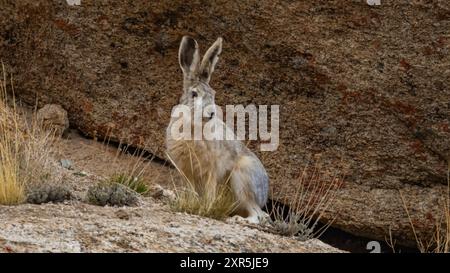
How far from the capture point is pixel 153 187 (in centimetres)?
966

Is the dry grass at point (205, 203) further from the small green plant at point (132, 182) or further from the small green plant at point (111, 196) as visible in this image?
the small green plant at point (132, 182)

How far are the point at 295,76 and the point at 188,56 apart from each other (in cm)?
181

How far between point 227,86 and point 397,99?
6.21ft

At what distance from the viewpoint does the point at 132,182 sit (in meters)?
9.34

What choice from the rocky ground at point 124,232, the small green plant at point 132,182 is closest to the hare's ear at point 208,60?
the small green plant at point 132,182

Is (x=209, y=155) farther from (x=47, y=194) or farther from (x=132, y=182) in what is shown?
(x=47, y=194)

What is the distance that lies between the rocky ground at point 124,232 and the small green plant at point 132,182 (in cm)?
41

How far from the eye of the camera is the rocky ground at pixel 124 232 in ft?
21.6

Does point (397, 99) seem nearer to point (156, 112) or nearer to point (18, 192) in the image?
point (156, 112)

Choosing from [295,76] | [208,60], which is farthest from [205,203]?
[295,76]

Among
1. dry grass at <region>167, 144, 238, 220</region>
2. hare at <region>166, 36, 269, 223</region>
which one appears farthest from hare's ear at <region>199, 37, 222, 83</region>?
dry grass at <region>167, 144, 238, 220</region>

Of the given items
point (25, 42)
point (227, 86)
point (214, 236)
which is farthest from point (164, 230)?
point (25, 42)

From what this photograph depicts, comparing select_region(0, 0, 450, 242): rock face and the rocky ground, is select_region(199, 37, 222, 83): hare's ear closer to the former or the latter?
the rocky ground

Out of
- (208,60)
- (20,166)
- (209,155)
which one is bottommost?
(20,166)
